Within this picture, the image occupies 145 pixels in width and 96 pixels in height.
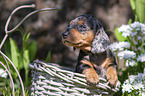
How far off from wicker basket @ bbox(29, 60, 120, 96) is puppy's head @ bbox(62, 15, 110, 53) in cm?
22

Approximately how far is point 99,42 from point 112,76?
0.85 feet

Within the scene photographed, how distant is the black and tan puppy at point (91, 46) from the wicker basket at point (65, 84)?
77 millimetres

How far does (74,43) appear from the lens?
4.11ft

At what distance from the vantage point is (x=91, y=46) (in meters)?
1.32

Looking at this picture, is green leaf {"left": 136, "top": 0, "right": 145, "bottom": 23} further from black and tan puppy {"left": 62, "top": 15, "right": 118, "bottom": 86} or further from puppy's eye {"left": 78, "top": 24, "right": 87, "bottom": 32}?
puppy's eye {"left": 78, "top": 24, "right": 87, "bottom": 32}

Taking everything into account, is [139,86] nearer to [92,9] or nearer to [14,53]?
[14,53]

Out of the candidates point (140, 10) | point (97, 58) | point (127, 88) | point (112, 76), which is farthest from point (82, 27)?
point (140, 10)

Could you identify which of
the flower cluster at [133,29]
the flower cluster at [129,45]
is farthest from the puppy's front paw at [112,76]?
the flower cluster at [133,29]

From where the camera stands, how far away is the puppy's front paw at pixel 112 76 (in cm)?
122

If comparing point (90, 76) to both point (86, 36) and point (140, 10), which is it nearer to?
point (86, 36)

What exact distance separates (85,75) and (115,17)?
5.40 ft

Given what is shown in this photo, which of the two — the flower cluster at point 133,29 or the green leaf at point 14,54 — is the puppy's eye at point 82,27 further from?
the green leaf at point 14,54

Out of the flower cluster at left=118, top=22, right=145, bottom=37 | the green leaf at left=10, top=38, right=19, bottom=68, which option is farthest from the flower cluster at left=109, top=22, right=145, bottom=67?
the green leaf at left=10, top=38, right=19, bottom=68

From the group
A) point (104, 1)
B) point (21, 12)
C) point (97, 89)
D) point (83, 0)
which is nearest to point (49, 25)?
point (21, 12)
